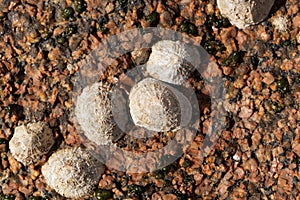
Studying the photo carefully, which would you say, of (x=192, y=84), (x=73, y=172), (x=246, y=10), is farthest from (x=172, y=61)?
(x=73, y=172)

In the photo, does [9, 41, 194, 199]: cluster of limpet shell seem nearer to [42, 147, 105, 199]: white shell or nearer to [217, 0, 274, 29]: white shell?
[42, 147, 105, 199]: white shell

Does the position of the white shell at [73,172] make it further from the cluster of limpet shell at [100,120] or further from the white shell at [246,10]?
the white shell at [246,10]

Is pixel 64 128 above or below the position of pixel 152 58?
below

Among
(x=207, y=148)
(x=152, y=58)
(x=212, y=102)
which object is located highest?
(x=152, y=58)

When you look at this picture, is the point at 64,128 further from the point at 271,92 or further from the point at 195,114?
the point at 271,92

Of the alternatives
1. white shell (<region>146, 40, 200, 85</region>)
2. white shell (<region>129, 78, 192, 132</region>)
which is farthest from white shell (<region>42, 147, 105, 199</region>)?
white shell (<region>146, 40, 200, 85</region>)

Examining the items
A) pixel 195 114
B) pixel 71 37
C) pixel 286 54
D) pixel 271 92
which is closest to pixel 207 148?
pixel 195 114
